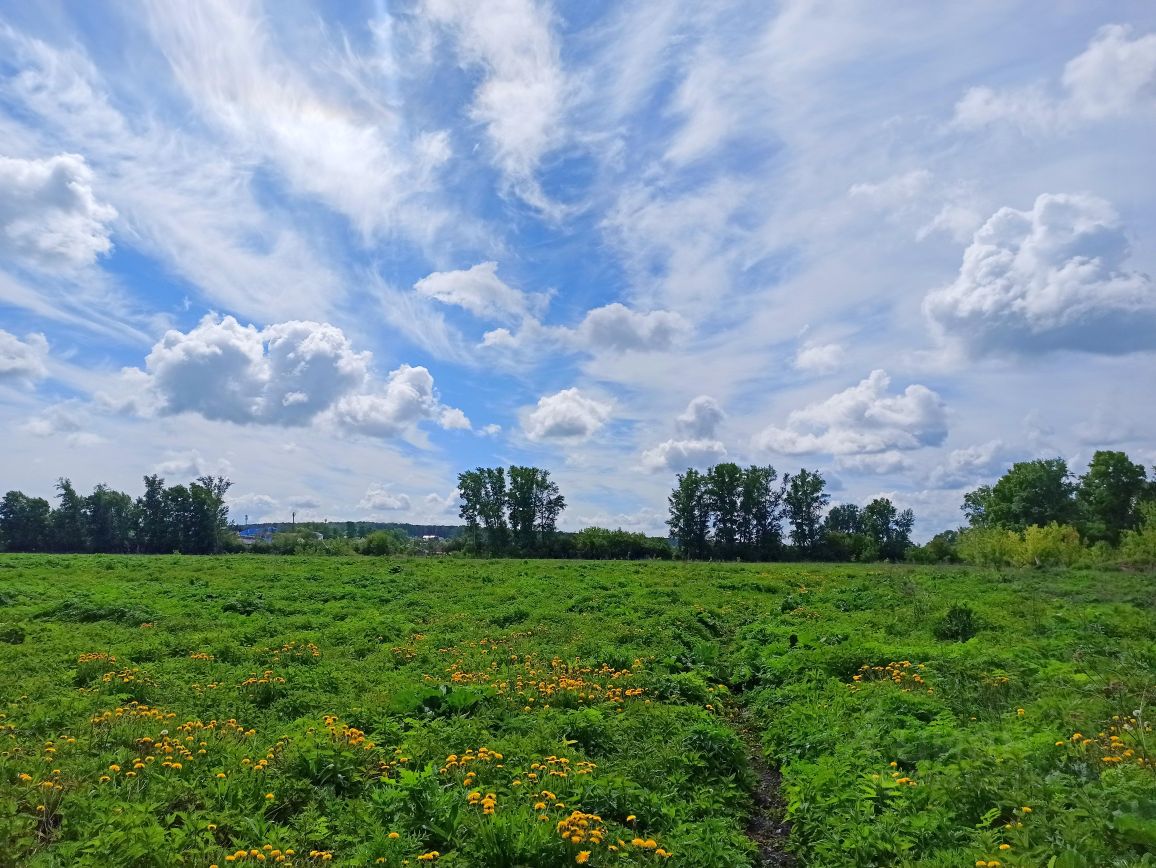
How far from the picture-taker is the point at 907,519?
436 ft

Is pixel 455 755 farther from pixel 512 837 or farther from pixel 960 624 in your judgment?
pixel 960 624

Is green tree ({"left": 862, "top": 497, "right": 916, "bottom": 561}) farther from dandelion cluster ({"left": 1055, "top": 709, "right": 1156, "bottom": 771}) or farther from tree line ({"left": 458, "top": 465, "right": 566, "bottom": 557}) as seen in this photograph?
dandelion cluster ({"left": 1055, "top": 709, "right": 1156, "bottom": 771})

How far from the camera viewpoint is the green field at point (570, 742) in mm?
5781

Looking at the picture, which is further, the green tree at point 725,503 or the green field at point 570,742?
the green tree at point 725,503

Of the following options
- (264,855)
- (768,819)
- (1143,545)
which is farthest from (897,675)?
(1143,545)

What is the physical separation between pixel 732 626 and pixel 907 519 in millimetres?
127394

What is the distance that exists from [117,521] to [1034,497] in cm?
12624

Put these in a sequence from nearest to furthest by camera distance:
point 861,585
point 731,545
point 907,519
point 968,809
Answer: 1. point 968,809
2. point 861,585
3. point 731,545
4. point 907,519

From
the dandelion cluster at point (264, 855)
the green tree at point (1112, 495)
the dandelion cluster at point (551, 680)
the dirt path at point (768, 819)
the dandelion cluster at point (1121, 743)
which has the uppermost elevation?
the green tree at point (1112, 495)

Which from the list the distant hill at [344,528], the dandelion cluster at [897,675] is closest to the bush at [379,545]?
the distant hill at [344,528]

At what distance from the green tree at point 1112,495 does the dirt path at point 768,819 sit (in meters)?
85.6

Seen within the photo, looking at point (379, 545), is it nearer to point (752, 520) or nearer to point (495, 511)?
point (495, 511)

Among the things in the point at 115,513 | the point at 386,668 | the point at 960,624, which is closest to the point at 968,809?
the point at 386,668

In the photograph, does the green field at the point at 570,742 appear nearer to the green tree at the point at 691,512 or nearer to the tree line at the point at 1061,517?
the tree line at the point at 1061,517
